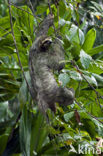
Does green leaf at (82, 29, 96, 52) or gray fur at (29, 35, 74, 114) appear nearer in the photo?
gray fur at (29, 35, 74, 114)

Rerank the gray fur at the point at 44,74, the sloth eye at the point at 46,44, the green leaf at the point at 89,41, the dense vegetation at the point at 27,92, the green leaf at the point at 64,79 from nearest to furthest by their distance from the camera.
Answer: the green leaf at the point at 64,79 → the sloth eye at the point at 46,44 → the gray fur at the point at 44,74 → the dense vegetation at the point at 27,92 → the green leaf at the point at 89,41

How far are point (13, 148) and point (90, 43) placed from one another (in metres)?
1.53

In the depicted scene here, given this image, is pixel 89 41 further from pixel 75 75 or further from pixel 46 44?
pixel 75 75

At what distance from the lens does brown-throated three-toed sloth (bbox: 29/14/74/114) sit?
2043 mm

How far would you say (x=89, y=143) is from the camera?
1.99 m

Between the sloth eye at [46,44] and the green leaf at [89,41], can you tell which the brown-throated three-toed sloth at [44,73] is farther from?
the green leaf at [89,41]

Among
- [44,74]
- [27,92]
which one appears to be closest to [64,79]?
[44,74]

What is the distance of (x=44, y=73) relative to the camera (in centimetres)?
207

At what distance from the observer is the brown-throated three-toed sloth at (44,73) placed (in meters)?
2.04

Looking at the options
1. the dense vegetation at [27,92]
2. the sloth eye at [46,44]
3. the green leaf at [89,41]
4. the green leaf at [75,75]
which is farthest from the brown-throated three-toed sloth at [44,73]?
the green leaf at [89,41]

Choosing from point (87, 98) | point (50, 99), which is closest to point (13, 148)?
point (87, 98)

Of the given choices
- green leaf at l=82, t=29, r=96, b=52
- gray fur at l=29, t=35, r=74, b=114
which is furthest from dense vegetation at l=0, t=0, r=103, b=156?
gray fur at l=29, t=35, r=74, b=114

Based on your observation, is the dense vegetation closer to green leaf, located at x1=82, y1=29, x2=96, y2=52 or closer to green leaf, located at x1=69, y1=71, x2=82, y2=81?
green leaf, located at x1=82, y1=29, x2=96, y2=52

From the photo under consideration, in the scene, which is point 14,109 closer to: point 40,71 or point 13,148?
point 13,148
